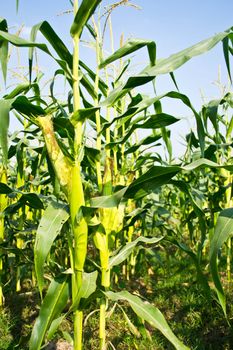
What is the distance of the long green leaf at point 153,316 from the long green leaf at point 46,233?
1.28 feet

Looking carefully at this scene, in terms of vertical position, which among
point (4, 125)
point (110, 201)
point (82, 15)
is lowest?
point (110, 201)

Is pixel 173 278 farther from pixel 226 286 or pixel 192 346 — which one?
pixel 192 346

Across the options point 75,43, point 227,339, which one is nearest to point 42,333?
point 75,43

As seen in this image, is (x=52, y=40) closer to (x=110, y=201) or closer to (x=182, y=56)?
(x=182, y=56)

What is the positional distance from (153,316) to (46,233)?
61 cm

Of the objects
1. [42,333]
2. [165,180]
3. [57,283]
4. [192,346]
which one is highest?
[165,180]

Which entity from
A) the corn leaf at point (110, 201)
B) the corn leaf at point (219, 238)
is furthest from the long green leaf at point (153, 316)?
the corn leaf at point (110, 201)

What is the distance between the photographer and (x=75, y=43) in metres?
1.75

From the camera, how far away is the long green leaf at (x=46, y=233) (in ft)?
4.98

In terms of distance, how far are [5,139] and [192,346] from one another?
6.76 feet

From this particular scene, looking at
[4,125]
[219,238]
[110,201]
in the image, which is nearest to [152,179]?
[110,201]

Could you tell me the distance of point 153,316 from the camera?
65.8 inches

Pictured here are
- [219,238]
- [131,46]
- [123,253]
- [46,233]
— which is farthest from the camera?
[123,253]

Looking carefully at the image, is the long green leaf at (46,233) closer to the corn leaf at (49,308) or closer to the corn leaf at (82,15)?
the corn leaf at (49,308)
